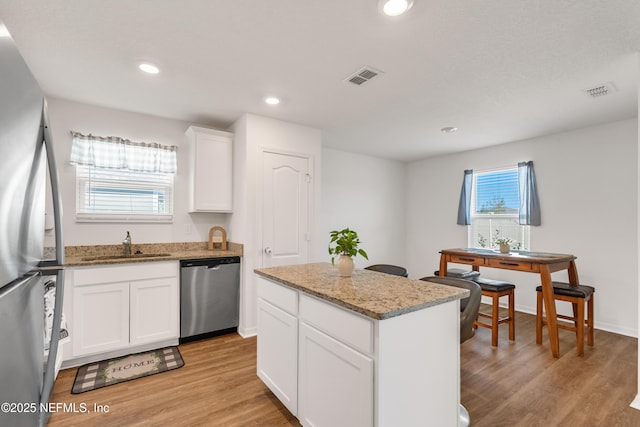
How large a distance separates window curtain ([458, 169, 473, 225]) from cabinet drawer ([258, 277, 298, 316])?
3.93 meters

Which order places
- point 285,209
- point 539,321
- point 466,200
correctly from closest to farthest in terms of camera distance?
1. point 539,321
2. point 285,209
3. point 466,200

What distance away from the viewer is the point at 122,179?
10.9ft

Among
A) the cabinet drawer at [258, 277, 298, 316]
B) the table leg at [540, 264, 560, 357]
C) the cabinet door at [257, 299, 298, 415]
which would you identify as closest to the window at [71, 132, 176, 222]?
the cabinet drawer at [258, 277, 298, 316]

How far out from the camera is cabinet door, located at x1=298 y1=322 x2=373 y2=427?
4.42 feet

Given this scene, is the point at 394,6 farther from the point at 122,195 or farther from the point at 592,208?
the point at 592,208

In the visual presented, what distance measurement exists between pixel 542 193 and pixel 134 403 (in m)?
5.07

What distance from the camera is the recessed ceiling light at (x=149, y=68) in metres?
2.34

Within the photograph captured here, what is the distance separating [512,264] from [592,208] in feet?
5.34

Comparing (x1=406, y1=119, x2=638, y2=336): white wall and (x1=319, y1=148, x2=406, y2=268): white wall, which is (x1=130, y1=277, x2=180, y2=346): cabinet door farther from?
(x1=406, y1=119, x2=638, y2=336): white wall

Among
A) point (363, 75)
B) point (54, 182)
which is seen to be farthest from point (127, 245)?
point (363, 75)

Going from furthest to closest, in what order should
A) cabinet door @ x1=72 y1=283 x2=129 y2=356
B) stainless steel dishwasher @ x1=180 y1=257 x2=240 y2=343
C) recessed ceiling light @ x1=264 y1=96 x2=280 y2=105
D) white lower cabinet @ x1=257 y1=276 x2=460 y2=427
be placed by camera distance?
stainless steel dishwasher @ x1=180 y1=257 x2=240 y2=343 < recessed ceiling light @ x1=264 y1=96 x2=280 y2=105 < cabinet door @ x1=72 y1=283 x2=129 y2=356 < white lower cabinet @ x1=257 y1=276 x2=460 y2=427

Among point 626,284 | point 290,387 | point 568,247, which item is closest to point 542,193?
point 568,247

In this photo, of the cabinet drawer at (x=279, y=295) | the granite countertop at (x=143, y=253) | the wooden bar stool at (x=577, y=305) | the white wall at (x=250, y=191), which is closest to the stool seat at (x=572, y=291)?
the wooden bar stool at (x=577, y=305)

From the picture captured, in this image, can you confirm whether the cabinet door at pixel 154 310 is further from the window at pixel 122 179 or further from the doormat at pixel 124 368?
the window at pixel 122 179
